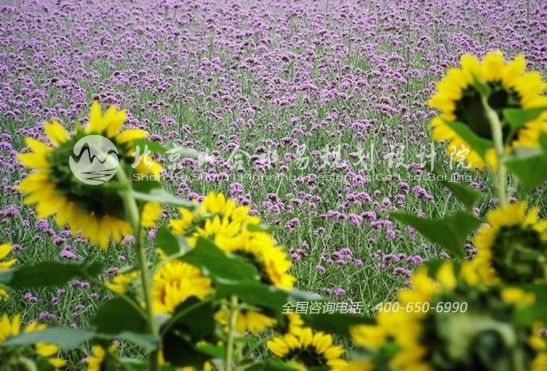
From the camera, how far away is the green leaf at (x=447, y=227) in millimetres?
354

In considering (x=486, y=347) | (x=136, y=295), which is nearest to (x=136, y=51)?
(x=136, y=295)

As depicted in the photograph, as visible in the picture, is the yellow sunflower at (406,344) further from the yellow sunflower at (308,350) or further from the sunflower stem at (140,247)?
the yellow sunflower at (308,350)

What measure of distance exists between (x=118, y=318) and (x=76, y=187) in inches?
2.5

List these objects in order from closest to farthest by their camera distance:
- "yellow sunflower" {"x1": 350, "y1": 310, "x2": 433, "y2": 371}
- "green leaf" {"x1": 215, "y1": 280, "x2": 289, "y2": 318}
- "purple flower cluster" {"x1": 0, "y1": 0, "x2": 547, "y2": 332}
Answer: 1. "yellow sunflower" {"x1": 350, "y1": 310, "x2": 433, "y2": 371}
2. "green leaf" {"x1": 215, "y1": 280, "x2": 289, "y2": 318}
3. "purple flower cluster" {"x1": 0, "y1": 0, "x2": 547, "y2": 332}

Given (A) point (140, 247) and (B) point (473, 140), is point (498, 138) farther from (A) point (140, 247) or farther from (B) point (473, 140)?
(A) point (140, 247)

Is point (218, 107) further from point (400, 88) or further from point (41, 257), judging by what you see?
point (41, 257)

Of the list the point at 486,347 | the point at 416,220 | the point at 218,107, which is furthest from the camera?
the point at 218,107

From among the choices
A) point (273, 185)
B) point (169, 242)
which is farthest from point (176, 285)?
point (273, 185)

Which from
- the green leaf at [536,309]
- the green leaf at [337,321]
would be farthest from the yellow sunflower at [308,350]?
the green leaf at [536,309]

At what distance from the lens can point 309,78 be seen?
7.14ft

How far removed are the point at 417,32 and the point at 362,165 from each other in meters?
0.87

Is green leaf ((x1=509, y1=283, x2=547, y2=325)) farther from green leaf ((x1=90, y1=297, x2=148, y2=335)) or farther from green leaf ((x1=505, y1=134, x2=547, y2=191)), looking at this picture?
green leaf ((x1=90, y1=297, x2=148, y2=335))

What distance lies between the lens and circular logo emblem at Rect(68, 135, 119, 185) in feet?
1.18

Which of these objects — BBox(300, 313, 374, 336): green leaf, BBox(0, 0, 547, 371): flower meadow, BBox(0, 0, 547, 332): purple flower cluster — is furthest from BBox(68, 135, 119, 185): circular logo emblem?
BBox(0, 0, 547, 332): purple flower cluster
